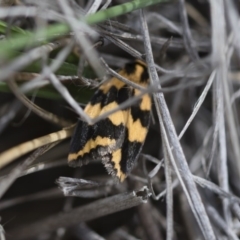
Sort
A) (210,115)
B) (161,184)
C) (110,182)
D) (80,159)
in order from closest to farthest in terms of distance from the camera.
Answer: (80,159) → (110,182) → (161,184) → (210,115)

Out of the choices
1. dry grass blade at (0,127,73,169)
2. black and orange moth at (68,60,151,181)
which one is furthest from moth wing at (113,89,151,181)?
dry grass blade at (0,127,73,169)

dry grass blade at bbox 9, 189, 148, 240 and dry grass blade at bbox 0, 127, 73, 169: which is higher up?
dry grass blade at bbox 0, 127, 73, 169

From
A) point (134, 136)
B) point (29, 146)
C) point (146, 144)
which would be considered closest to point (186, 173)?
point (134, 136)

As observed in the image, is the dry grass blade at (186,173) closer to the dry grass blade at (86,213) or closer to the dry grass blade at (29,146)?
Result: the dry grass blade at (86,213)

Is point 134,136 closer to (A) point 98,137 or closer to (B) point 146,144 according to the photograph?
(A) point 98,137

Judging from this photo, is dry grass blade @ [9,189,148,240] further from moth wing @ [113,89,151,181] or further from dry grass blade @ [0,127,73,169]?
dry grass blade @ [0,127,73,169]

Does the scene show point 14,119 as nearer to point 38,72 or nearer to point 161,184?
point 38,72

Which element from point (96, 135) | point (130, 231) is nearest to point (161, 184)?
point (130, 231)

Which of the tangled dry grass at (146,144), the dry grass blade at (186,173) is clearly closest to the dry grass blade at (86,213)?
the tangled dry grass at (146,144)
